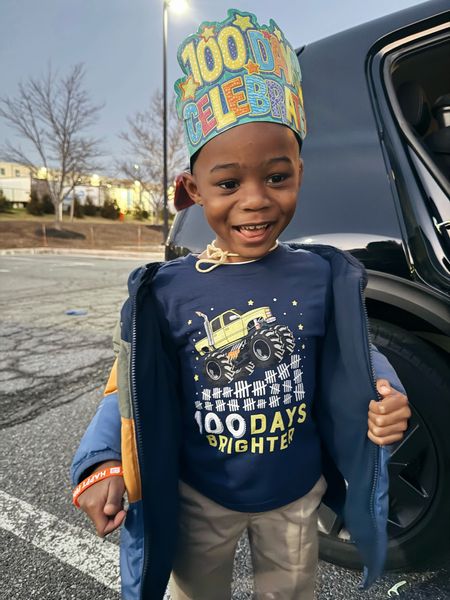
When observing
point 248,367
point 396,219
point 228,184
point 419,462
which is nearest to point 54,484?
point 248,367

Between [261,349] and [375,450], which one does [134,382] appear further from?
[375,450]

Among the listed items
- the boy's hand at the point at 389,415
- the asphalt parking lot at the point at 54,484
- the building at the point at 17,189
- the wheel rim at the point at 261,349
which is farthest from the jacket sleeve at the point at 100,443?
the building at the point at 17,189

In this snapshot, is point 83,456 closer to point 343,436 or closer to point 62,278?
point 343,436

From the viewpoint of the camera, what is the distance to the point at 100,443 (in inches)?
38.3

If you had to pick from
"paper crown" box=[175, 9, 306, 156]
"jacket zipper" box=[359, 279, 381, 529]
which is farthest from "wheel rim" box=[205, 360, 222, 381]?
"paper crown" box=[175, 9, 306, 156]

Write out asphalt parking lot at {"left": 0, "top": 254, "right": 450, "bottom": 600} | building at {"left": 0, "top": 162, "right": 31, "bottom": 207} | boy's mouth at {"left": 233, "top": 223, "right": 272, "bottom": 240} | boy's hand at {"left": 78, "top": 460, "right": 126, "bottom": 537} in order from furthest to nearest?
building at {"left": 0, "top": 162, "right": 31, "bottom": 207} → asphalt parking lot at {"left": 0, "top": 254, "right": 450, "bottom": 600} → boy's mouth at {"left": 233, "top": 223, "right": 272, "bottom": 240} → boy's hand at {"left": 78, "top": 460, "right": 126, "bottom": 537}

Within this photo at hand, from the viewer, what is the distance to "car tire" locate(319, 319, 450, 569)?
4.59ft

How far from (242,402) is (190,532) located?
40 centimetres

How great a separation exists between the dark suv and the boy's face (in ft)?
1.94

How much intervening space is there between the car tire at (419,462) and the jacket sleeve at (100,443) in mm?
945

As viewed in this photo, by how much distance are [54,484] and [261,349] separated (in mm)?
1643

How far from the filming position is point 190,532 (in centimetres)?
113

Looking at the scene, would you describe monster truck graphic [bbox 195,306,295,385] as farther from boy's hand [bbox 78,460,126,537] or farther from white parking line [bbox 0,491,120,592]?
white parking line [bbox 0,491,120,592]

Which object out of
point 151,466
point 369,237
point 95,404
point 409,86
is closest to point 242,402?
point 151,466
